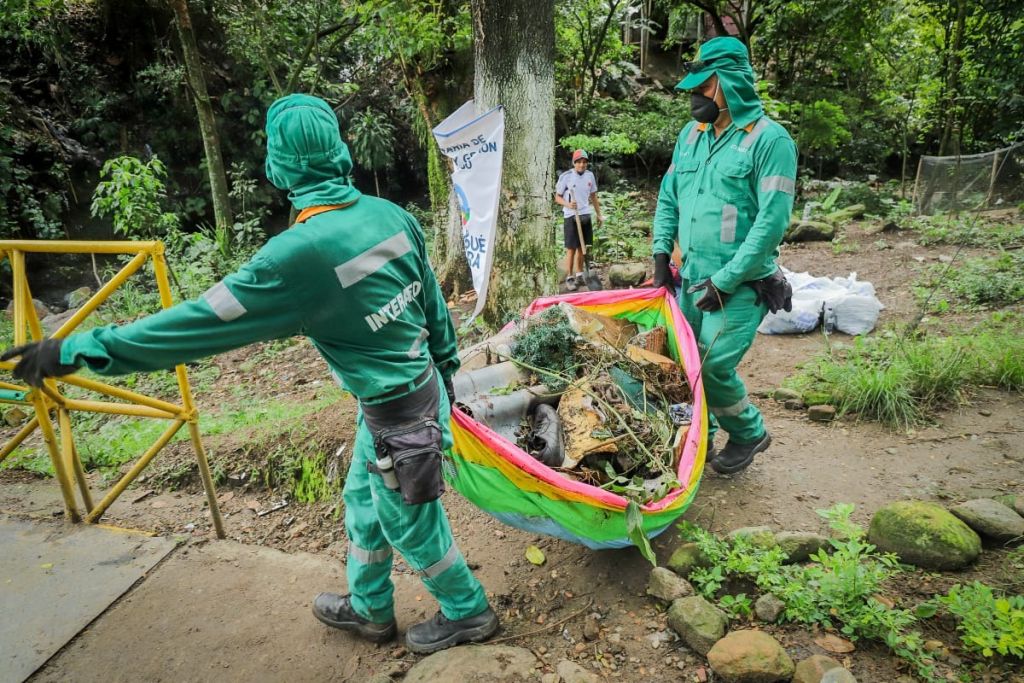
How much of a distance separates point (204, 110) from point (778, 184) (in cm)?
800

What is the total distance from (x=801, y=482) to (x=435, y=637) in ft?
6.46

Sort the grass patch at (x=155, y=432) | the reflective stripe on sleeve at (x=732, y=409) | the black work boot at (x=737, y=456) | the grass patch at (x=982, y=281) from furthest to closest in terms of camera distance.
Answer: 1. the grass patch at (x=982, y=281)
2. the grass patch at (x=155, y=432)
3. the black work boot at (x=737, y=456)
4. the reflective stripe on sleeve at (x=732, y=409)

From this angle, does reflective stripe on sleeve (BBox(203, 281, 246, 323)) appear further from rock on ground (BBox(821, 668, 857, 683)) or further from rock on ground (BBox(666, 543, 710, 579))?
rock on ground (BBox(821, 668, 857, 683))

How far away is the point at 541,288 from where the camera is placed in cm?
383

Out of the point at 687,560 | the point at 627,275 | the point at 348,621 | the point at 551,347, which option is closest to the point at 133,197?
the point at 627,275

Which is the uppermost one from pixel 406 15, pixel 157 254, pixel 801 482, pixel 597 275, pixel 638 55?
pixel 638 55

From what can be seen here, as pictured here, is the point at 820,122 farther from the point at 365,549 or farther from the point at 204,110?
the point at 365,549

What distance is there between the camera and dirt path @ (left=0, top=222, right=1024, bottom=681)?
2051mm

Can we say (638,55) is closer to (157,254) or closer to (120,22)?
(120,22)

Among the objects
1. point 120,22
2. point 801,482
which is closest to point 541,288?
point 801,482

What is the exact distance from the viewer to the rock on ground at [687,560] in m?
2.22

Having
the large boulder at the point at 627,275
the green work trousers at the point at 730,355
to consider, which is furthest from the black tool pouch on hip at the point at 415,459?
the large boulder at the point at 627,275

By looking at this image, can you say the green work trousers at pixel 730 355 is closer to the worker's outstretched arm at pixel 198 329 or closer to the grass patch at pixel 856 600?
the grass patch at pixel 856 600

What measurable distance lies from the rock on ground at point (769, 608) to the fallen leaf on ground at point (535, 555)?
876 millimetres
